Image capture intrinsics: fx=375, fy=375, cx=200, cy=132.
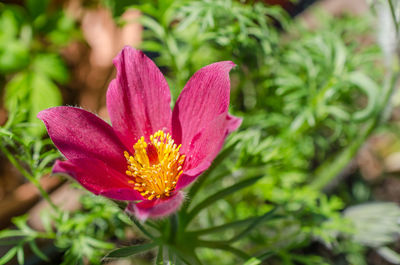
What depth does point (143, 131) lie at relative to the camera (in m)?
0.74

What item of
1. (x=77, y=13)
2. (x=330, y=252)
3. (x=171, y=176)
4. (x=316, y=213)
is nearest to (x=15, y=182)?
(x=77, y=13)

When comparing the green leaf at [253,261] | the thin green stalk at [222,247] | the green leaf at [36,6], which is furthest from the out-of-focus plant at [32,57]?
the green leaf at [253,261]

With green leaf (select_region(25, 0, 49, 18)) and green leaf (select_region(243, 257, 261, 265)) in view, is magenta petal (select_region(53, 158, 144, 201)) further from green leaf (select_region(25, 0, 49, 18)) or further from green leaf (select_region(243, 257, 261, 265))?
green leaf (select_region(25, 0, 49, 18))

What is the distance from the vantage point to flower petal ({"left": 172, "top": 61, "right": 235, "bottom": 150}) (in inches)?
24.4

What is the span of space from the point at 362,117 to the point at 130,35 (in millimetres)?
926

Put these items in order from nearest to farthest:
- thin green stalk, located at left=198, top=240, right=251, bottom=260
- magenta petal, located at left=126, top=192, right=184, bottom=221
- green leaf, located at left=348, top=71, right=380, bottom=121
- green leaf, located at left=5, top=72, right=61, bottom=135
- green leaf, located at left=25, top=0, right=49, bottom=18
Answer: magenta petal, located at left=126, top=192, right=184, bottom=221
thin green stalk, located at left=198, top=240, right=251, bottom=260
green leaf, located at left=348, top=71, right=380, bottom=121
green leaf, located at left=5, top=72, right=61, bottom=135
green leaf, located at left=25, top=0, right=49, bottom=18

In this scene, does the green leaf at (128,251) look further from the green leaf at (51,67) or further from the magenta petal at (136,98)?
the green leaf at (51,67)

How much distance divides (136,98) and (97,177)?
172mm

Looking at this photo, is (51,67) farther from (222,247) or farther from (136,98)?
(222,247)

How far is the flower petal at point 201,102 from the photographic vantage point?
2.03 feet

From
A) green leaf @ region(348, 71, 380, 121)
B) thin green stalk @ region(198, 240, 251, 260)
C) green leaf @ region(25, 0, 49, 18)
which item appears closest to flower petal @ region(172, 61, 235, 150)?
thin green stalk @ region(198, 240, 251, 260)

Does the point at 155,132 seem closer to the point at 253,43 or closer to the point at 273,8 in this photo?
the point at 253,43

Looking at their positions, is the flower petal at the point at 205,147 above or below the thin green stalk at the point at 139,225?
above

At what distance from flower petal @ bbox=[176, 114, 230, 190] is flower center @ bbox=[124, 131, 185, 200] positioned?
3 centimetres
